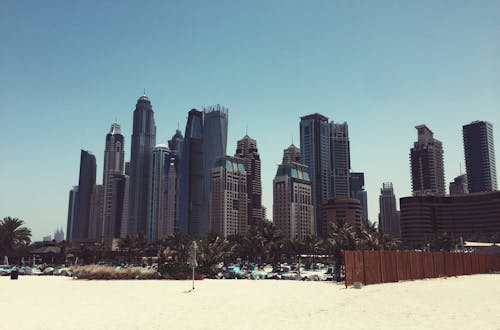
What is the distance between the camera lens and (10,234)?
90.5 m

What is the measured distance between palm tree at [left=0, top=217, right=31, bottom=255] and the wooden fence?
260 ft

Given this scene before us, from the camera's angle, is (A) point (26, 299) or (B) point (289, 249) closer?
(A) point (26, 299)

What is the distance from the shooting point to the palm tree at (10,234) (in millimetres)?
90000

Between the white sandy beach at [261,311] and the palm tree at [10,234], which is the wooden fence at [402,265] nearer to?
the white sandy beach at [261,311]

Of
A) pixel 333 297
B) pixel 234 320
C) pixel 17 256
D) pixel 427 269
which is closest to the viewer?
pixel 234 320

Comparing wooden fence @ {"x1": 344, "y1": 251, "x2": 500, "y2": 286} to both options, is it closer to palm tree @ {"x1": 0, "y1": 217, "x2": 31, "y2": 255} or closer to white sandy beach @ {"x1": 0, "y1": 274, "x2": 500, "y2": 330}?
white sandy beach @ {"x1": 0, "y1": 274, "x2": 500, "y2": 330}

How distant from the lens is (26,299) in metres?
28.7

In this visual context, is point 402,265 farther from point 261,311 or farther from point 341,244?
point 261,311

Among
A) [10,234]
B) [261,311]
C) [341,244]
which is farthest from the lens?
[10,234]

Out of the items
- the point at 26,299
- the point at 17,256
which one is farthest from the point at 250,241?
the point at 17,256

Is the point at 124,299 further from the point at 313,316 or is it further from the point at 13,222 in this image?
the point at 13,222

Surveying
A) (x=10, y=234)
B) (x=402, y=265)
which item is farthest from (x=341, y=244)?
(x=10, y=234)

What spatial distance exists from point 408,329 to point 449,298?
1112cm

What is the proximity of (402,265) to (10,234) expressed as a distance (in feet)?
261
